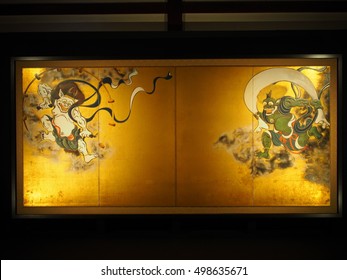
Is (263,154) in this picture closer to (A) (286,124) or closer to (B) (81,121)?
(A) (286,124)

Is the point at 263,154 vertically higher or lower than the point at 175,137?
lower

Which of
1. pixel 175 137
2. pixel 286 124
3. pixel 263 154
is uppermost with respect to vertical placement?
pixel 286 124

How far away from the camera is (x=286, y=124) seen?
5270 mm

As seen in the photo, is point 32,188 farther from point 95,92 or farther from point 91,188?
point 95,92

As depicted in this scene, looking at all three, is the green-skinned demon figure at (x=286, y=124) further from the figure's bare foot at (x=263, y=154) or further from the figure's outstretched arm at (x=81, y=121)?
the figure's outstretched arm at (x=81, y=121)

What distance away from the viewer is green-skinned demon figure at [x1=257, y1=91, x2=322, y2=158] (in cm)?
525

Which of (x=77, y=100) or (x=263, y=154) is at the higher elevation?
(x=77, y=100)

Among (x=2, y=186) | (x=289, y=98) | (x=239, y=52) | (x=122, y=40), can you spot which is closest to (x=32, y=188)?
(x=2, y=186)

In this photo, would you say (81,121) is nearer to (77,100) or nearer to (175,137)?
(77,100)

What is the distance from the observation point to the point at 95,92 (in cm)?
529

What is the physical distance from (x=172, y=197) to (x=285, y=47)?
287 centimetres

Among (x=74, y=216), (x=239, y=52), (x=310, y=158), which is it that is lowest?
(x=74, y=216)

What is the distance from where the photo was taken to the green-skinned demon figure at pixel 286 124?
5246 millimetres

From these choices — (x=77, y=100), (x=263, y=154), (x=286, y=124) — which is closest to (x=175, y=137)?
(x=263, y=154)
